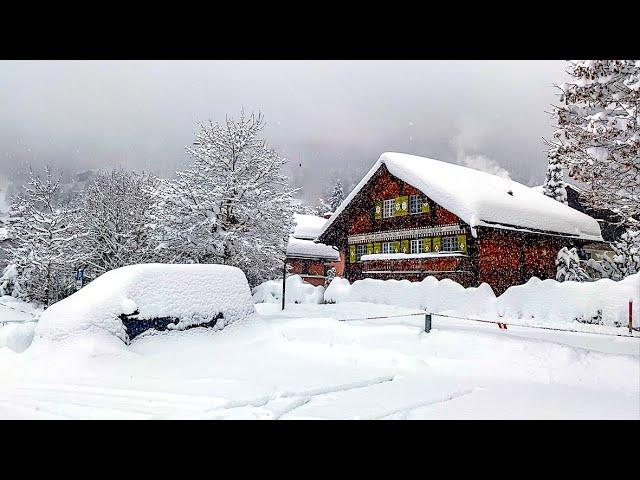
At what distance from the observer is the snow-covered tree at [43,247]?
3234 cm

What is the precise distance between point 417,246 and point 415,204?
212 centimetres

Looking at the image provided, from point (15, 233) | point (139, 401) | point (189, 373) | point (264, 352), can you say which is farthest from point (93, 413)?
point (15, 233)

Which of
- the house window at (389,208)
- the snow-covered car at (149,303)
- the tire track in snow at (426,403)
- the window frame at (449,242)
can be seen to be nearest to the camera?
the tire track in snow at (426,403)

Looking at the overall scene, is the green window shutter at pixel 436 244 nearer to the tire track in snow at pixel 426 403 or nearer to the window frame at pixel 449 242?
the window frame at pixel 449 242

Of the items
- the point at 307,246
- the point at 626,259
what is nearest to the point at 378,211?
the point at 626,259

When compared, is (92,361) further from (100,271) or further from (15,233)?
(15,233)

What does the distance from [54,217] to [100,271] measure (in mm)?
4501

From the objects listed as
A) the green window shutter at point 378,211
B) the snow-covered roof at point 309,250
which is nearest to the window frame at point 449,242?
the green window shutter at point 378,211

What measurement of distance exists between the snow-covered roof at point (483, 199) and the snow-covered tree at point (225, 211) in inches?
243

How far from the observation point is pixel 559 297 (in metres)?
17.4

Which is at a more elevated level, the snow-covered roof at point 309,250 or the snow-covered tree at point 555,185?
the snow-covered tree at point 555,185

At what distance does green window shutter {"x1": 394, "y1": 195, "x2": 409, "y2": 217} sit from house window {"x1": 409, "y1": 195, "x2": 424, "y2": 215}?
0.65 ft

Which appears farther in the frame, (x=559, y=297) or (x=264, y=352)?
(x=559, y=297)

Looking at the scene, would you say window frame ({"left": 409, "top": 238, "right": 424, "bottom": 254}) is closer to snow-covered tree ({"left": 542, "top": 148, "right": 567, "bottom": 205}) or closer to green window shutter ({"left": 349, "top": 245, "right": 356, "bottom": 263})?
green window shutter ({"left": 349, "top": 245, "right": 356, "bottom": 263})
